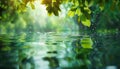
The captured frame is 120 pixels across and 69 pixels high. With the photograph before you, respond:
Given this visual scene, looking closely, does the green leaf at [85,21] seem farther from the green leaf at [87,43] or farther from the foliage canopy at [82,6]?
the green leaf at [87,43]

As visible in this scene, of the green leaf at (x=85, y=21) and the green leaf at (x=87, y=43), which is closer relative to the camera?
the green leaf at (x=85, y=21)

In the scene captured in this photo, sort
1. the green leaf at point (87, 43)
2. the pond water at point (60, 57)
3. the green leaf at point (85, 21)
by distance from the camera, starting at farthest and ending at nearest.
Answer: the green leaf at point (87, 43), the pond water at point (60, 57), the green leaf at point (85, 21)

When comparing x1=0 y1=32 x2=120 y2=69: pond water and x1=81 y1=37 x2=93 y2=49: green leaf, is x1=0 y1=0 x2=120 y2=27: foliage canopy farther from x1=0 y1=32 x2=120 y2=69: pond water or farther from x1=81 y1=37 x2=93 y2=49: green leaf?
x1=81 y1=37 x2=93 y2=49: green leaf

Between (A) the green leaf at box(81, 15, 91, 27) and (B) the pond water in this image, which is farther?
(B) the pond water

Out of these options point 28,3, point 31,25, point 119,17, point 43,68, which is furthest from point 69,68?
point 31,25

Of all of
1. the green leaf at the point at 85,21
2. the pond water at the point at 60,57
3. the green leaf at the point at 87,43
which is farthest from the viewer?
the green leaf at the point at 87,43

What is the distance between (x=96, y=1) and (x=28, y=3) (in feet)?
3.07

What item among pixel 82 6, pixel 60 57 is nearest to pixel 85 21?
pixel 82 6

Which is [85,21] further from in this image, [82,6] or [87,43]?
[87,43]

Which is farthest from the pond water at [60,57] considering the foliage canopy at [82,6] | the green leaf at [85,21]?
the green leaf at [85,21]

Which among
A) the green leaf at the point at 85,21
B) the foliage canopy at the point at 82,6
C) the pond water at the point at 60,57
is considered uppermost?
the foliage canopy at the point at 82,6

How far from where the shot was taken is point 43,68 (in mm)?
7547

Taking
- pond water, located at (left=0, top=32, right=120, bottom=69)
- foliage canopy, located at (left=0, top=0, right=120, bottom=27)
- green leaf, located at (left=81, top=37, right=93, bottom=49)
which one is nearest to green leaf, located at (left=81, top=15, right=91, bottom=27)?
foliage canopy, located at (left=0, top=0, right=120, bottom=27)

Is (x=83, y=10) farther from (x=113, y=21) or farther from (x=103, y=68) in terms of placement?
(x=113, y=21)
